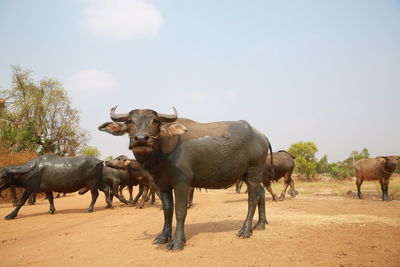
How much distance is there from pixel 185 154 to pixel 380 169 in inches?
534

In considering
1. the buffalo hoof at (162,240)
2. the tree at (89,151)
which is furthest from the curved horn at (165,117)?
the tree at (89,151)

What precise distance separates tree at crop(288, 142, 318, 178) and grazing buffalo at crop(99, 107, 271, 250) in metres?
40.7

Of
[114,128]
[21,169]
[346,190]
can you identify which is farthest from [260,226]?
[346,190]

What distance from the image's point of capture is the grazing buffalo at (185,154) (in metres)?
5.13

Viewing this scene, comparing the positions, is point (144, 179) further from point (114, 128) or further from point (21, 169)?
point (114, 128)

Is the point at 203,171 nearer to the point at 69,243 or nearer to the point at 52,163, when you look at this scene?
the point at 69,243

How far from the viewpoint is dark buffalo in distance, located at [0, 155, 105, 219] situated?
35.7 ft

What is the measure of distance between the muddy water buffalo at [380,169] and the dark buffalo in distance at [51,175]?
557 inches

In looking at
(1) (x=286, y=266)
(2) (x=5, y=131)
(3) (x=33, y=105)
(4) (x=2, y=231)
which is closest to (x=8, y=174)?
(4) (x=2, y=231)

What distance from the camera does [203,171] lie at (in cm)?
571

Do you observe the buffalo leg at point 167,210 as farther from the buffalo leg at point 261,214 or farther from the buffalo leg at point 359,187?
the buffalo leg at point 359,187

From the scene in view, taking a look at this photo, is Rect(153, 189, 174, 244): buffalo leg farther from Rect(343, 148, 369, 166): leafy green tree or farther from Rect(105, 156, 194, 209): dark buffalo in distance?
Rect(343, 148, 369, 166): leafy green tree

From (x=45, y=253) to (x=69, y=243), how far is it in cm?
67

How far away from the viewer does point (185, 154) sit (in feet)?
18.1
